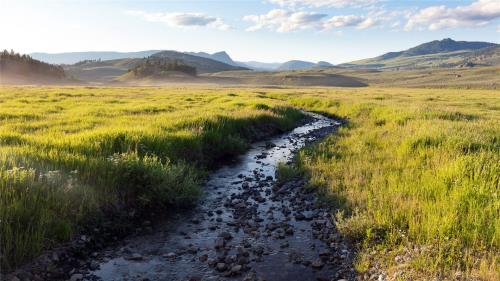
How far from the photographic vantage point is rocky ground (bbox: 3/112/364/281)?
301 inches

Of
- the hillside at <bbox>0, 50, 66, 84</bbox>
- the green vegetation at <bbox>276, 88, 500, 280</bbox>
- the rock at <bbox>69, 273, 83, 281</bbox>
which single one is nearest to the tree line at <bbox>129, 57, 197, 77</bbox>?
the hillside at <bbox>0, 50, 66, 84</bbox>

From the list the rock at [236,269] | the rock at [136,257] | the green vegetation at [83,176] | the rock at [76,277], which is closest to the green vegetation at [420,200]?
the rock at [236,269]

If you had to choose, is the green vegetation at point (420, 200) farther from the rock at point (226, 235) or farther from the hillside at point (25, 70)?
the hillside at point (25, 70)

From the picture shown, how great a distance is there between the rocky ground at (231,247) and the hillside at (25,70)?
134849 mm

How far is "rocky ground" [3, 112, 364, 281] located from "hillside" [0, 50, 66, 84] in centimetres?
13485

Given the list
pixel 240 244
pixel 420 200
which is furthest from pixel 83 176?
pixel 420 200

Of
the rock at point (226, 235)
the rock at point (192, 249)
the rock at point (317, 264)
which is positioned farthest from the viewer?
the rock at point (226, 235)

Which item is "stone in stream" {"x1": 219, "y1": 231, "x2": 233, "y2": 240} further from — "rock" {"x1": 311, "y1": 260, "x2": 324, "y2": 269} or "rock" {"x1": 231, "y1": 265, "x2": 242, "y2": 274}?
"rock" {"x1": 311, "y1": 260, "x2": 324, "y2": 269}

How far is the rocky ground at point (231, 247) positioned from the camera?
765 cm

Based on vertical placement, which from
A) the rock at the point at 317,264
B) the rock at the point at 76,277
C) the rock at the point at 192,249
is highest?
the rock at the point at 76,277

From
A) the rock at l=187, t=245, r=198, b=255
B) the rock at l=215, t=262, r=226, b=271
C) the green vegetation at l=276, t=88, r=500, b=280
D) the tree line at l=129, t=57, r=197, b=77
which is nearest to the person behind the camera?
the green vegetation at l=276, t=88, r=500, b=280

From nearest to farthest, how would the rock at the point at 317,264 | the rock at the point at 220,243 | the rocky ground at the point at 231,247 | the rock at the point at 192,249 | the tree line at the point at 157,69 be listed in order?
1. the rocky ground at the point at 231,247
2. the rock at the point at 317,264
3. the rock at the point at 192,249
4. the rock at the point at 220,243
5. the tree line at the point at 157,69

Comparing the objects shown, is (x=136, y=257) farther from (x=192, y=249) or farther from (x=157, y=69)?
(x=157, y=69)

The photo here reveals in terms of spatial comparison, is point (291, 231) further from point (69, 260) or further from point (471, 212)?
point (69, 260)
